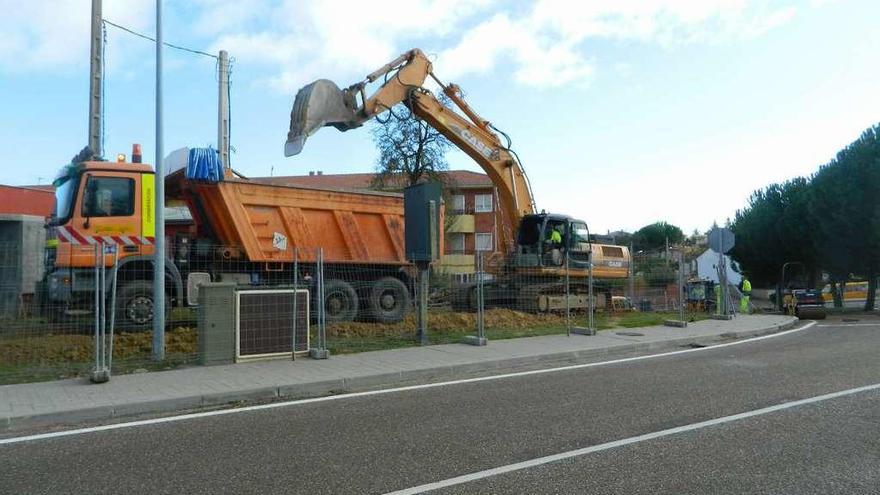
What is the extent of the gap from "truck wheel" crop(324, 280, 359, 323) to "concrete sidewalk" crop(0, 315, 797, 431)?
118 inches

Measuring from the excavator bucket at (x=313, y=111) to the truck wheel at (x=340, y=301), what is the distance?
3.01 metres

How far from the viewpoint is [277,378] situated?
29.6ft

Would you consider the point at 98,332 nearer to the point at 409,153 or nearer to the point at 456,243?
the point at 409,153

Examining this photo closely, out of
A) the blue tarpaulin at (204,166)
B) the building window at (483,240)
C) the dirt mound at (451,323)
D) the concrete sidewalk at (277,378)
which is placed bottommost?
the concrete sidewalk at (277,378)

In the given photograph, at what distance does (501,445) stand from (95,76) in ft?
54.4

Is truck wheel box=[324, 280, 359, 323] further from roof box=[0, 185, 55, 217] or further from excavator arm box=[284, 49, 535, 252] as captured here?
roof box=[0, 185, 55, 217]

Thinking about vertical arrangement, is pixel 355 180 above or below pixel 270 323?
above

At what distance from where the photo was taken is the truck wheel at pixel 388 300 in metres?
15.1

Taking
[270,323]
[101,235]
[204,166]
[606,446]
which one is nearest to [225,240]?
[204,166]

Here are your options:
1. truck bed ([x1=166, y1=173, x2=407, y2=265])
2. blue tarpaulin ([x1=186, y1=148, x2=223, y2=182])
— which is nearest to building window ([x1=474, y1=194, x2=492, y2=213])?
truck bed ([x1=166, y1=173, x2=407, y2=265])

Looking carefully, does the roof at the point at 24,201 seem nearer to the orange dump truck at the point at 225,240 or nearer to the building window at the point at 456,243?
the orange dump truck at the point at 225,240

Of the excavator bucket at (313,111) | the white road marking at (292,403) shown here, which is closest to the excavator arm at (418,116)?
the excavator bucket at (313,111)

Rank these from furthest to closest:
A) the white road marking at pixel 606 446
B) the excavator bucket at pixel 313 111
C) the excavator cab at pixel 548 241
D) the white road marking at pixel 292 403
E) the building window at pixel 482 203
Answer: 1. the building window at pixel 482 203
2. the excavator cab at pixel 548 241
3. the excavator bucket at pixel 313 111
4. the white road marking at pixel 292 403
5. the white road marking at pixel 606 446

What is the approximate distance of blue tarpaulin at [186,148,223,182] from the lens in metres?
12.9
